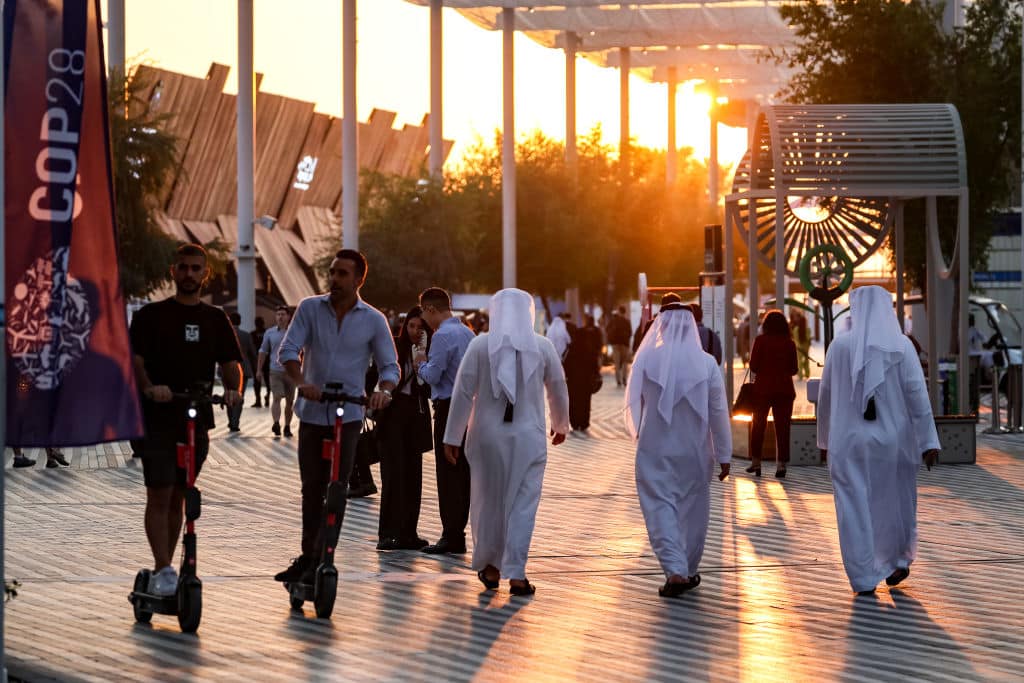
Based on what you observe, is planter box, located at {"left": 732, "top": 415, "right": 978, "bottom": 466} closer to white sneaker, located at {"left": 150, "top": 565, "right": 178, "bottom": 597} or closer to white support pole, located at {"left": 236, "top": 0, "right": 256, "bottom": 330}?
white sneaker, located at {"left": 150, "top": 565, "right": 178, "bottom": 597}

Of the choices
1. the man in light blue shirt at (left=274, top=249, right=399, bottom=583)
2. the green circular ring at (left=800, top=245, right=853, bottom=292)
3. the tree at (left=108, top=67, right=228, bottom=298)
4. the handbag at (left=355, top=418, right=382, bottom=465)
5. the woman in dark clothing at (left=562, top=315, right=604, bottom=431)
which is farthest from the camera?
the tree at (left=108, top=67, right=228, bottom=298)

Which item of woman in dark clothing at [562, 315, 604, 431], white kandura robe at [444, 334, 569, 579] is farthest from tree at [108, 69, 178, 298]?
white kandura robe at [444, 334, 569, 579]

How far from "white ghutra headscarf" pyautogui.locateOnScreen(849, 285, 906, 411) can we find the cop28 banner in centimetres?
472

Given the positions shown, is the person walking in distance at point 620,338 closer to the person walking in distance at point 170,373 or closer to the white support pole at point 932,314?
the white support pole at point 932,314

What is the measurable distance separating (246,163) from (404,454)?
36.5 metres

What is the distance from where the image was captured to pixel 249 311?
161 ft

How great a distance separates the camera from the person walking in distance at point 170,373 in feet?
30.3

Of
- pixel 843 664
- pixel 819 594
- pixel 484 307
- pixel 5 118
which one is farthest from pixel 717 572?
pixel 484 307

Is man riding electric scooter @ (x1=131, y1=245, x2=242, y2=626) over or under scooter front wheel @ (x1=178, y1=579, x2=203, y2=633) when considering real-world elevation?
over

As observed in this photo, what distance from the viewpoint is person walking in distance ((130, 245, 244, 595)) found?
30.3 ft

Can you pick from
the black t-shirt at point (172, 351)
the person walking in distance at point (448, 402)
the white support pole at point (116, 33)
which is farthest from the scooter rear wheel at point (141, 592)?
the white support pole at point (116, 33)

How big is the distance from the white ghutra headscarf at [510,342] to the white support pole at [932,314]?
1194 cm

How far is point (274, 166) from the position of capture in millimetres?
79000

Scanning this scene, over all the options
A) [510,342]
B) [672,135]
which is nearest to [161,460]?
[510,342]
